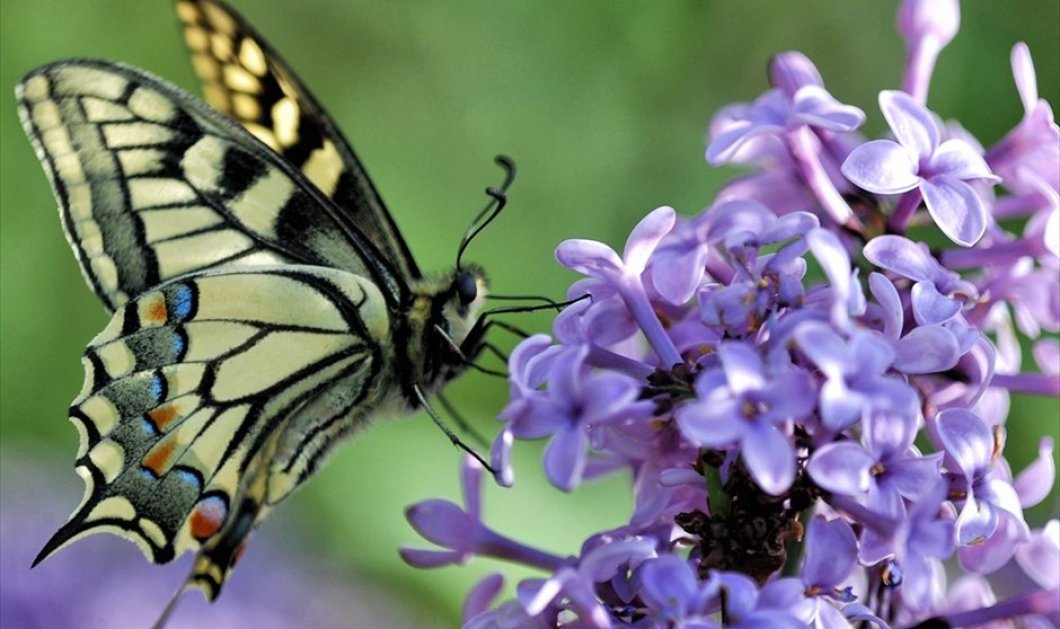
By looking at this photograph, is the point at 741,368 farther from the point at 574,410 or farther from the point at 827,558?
the point at 827,558

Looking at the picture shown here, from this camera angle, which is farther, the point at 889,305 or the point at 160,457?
the point at 160,457

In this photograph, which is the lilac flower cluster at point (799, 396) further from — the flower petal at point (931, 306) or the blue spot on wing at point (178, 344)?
the blue spot on wing at point (178, 344)

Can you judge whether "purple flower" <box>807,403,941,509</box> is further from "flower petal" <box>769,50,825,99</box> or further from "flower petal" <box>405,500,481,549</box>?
"flower petal" <box>769,50,825,99</box>

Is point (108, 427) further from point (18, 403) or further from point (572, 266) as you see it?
point (18, 403)

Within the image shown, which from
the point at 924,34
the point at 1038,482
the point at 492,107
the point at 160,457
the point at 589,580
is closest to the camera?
the point at 589,580

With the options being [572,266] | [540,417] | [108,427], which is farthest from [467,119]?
[540,417]

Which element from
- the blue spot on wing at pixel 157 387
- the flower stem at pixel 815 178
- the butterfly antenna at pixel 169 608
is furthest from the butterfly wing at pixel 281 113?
the flower stem at pixel 815 178

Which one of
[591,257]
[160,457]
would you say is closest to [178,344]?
[160,457]

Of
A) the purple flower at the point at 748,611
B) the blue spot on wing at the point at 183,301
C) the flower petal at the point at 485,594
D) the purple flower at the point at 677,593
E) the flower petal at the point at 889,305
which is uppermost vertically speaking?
the blue spot on wing at the point at 183,301
